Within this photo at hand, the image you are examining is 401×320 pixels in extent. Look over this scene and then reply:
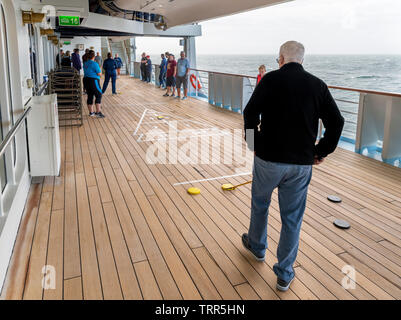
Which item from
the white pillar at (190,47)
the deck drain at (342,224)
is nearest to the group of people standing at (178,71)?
the white pillar at (190,47)

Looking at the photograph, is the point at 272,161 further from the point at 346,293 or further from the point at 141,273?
the point at 141,273

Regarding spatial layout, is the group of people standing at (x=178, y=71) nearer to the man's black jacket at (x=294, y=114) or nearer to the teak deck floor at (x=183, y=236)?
the teak deck floor at (x=183, y=236)

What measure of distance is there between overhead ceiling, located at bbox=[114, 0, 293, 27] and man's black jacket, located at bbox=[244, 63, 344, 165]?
5237 millimetres

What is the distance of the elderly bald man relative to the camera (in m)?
1.68

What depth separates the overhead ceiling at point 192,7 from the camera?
303 inches

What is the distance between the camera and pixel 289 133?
1.72 meters

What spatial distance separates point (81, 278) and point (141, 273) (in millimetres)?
329

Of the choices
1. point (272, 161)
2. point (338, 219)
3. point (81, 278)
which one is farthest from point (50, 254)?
point (338, 219)

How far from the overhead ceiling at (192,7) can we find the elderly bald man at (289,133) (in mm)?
5221

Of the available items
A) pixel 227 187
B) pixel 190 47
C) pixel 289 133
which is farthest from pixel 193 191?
pixel 190 47

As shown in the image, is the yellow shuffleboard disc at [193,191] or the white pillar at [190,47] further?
the white pillar at [190,47]

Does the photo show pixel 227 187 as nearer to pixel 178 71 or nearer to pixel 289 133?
pixel 289 133
